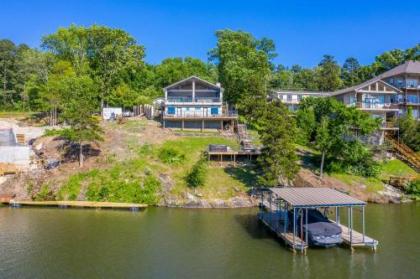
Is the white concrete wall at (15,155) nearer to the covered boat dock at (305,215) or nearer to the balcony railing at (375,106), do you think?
the covered boat dock at (305,215)

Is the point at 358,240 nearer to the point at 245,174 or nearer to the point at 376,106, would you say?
the point at 245,174

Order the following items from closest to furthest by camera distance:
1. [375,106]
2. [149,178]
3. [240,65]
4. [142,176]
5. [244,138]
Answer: [149,178]
[142,176]
[244,138]
[375,106]
[240,65]

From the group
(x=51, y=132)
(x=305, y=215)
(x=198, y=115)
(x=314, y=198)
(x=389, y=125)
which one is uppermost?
(x=198, y=115)

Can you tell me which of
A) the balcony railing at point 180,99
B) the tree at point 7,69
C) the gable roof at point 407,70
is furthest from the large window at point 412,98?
the tree at point 7,69

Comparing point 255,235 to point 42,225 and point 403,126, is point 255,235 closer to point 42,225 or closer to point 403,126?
point 42,225

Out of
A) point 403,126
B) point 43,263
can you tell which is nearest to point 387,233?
point 43,263

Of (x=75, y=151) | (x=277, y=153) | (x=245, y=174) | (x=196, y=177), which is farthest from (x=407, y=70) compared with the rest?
(x=75, y=151)
